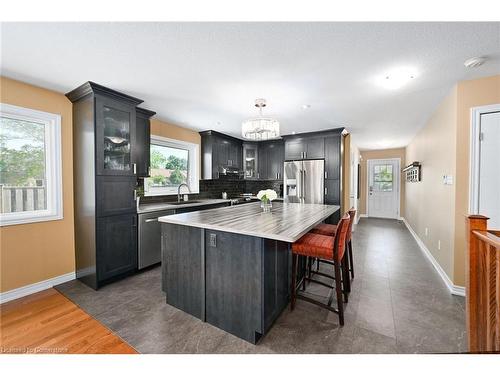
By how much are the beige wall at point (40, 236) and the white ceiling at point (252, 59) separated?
19 cm

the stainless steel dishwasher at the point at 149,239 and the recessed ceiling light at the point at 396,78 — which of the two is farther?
the stainless steel dishwasher at the point at 149,239

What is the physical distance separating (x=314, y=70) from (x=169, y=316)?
2.79 meters


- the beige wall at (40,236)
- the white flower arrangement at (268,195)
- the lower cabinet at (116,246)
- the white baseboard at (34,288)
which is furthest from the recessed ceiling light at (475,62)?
the white baseboard at (34,288)

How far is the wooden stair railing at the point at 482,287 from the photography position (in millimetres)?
1201

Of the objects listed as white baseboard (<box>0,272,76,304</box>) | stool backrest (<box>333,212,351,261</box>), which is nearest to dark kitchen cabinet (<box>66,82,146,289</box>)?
white baseboard (<box>0,272,76,304</box>)

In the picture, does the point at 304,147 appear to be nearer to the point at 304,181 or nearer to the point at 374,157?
the point at 304,181

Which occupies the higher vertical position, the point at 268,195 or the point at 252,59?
the point at 252,59

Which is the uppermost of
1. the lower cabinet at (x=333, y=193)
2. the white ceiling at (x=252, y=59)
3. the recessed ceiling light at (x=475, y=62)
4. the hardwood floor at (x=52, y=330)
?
the white ceiling at (x=252, y=59)

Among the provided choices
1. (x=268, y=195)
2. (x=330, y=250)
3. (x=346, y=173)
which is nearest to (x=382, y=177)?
(x=346, y=173)

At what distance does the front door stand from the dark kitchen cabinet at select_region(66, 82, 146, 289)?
7.55 m

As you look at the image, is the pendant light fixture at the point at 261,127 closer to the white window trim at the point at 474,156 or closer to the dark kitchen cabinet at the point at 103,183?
the dark kitchen cabinet at the point at 103,183

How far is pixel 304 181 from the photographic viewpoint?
15.6 ft

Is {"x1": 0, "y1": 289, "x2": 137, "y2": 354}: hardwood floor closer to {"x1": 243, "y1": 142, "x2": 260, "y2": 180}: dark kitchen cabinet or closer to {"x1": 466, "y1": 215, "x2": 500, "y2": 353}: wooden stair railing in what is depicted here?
{"x1": 466, "y1": 215, "x2": 500, "y2": 353}: wooden stair railing

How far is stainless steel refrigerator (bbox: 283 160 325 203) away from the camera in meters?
4.56
